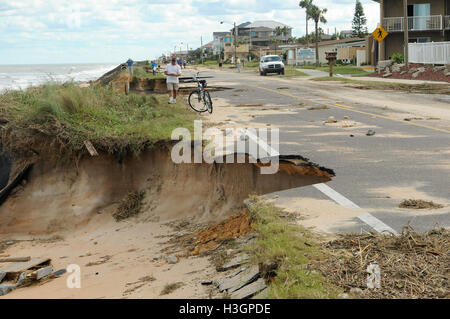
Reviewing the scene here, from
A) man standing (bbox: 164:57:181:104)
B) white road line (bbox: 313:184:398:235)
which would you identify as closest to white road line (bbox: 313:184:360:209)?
white road line (bbox: 313:184:398:235)

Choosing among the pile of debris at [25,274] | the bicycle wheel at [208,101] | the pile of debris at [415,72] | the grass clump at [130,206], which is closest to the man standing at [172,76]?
the bicycle wheel at [208,101]

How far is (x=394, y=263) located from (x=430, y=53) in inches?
1437

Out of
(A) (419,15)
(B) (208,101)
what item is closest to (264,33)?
(A) (419,15)

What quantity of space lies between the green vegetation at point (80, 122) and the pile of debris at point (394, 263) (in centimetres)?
674

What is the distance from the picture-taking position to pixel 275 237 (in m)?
4.96

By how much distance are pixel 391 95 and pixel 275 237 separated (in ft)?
65.4

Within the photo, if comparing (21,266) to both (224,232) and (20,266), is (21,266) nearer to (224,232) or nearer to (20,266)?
(20,266)

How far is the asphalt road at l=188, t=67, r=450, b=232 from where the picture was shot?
245 inches

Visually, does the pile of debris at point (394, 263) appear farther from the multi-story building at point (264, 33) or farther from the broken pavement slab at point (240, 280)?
the multi-story building at point (264, 33)

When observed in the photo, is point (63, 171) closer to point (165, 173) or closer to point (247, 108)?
point (165, 173)

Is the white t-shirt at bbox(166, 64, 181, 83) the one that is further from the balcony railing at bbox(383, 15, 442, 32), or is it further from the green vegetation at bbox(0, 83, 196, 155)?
the balcony railing at bbox(383, 15, 442, 32)

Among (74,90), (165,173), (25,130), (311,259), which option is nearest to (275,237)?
(311,259)

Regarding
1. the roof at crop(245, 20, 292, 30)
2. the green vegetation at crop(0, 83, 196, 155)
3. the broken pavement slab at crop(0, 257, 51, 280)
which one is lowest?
the broken pavement slab at crop(0, 257, 51, 280)

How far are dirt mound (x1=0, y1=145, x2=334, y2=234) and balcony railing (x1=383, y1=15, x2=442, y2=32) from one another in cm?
4076
